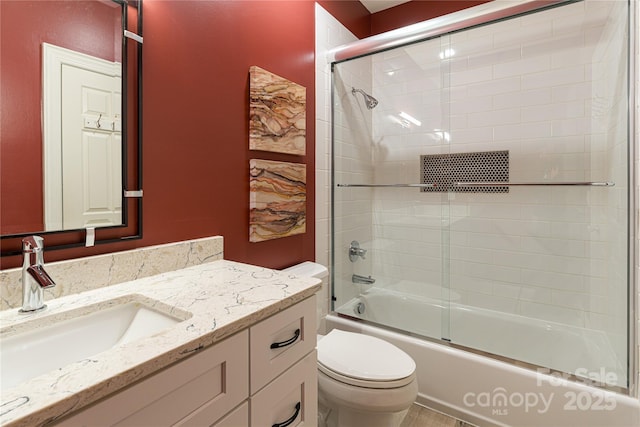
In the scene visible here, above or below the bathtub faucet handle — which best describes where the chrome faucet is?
above

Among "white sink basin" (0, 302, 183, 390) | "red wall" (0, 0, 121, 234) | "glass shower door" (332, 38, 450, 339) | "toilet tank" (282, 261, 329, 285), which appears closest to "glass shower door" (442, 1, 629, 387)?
"glass shower door" (332, 38, 450, 339)

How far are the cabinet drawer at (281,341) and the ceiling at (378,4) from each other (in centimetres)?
244

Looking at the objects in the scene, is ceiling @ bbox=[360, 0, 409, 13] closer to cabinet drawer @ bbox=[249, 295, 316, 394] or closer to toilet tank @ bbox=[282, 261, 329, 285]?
toilet tank @ bbox=[282, 261, 329, 285]

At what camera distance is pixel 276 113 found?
1.67 metres

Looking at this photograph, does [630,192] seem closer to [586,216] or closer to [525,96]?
[586,216]

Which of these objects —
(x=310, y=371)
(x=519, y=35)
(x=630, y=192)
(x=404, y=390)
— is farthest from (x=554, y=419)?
(x=519, y=35)

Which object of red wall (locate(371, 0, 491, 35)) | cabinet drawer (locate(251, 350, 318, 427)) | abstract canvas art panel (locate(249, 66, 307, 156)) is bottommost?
cabinet drawer (locate(251, 350, 318, 427))

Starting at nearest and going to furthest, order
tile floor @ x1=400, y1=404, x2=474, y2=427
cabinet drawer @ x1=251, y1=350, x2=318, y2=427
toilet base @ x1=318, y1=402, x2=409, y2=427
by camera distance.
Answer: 1. cabinet drawer @ x1=251, y1=350, x2=318, y2=427
2. toilet base @ x1=318, y1=402, x2=409, y2=427
3. tile floor @ x1=400, y1=404, x2=474, y2=427

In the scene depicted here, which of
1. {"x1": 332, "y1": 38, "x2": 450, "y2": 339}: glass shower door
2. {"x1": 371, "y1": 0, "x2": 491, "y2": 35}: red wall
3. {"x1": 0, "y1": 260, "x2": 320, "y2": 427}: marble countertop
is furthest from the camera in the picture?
{"x1": 371, "y1": 0, "x2": 491, "y2": 35}: red wall

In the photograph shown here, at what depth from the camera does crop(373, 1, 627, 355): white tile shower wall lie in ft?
6.02

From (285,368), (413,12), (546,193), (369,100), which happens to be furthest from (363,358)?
(413,12)

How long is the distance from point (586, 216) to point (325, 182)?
5.09ft

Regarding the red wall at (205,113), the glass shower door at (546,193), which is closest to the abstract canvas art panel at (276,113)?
the red wall at (205,113)

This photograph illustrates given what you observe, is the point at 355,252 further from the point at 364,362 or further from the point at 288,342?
the point at 288,342
